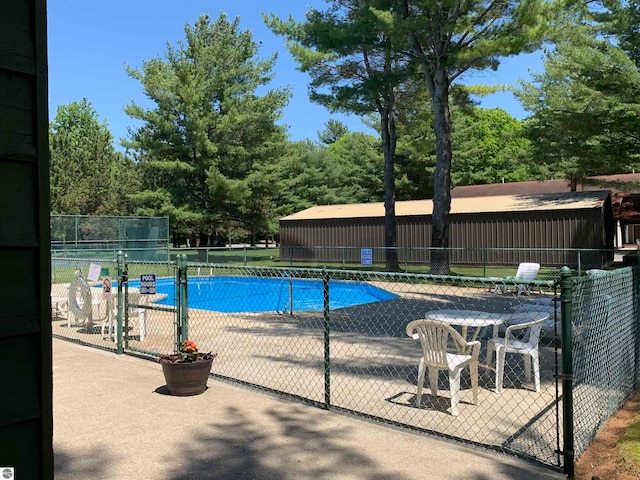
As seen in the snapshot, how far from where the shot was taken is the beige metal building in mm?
23875

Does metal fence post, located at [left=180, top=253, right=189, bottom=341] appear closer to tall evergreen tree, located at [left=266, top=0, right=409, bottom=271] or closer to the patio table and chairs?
the patio table and chairs

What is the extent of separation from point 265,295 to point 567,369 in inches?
552

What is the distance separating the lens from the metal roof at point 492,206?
24.7 m

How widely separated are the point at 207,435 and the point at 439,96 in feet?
60.5

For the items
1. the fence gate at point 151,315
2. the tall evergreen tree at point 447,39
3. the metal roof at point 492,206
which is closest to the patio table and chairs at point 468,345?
the fence gate at point 151,315

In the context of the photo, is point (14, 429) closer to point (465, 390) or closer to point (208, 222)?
point (465, 390)

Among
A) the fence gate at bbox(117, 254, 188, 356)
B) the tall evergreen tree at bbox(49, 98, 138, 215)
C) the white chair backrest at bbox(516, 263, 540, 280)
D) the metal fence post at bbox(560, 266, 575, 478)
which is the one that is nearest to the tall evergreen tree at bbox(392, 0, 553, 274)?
the white chair backrest at bbox(516, 263, 540, 280)

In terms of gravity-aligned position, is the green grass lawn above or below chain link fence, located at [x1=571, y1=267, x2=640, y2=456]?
below

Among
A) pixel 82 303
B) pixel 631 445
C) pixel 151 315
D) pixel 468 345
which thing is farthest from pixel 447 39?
pixel 631 445

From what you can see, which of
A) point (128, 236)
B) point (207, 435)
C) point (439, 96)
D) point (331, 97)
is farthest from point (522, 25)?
point (128, 236)

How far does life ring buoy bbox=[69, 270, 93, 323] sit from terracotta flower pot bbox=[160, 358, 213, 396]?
4782 millimetres

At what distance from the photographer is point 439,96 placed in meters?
20.8

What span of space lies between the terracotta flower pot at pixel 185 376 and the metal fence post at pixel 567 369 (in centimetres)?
357

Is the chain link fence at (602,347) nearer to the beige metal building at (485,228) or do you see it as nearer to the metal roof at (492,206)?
the beige metal building at (485,228)
